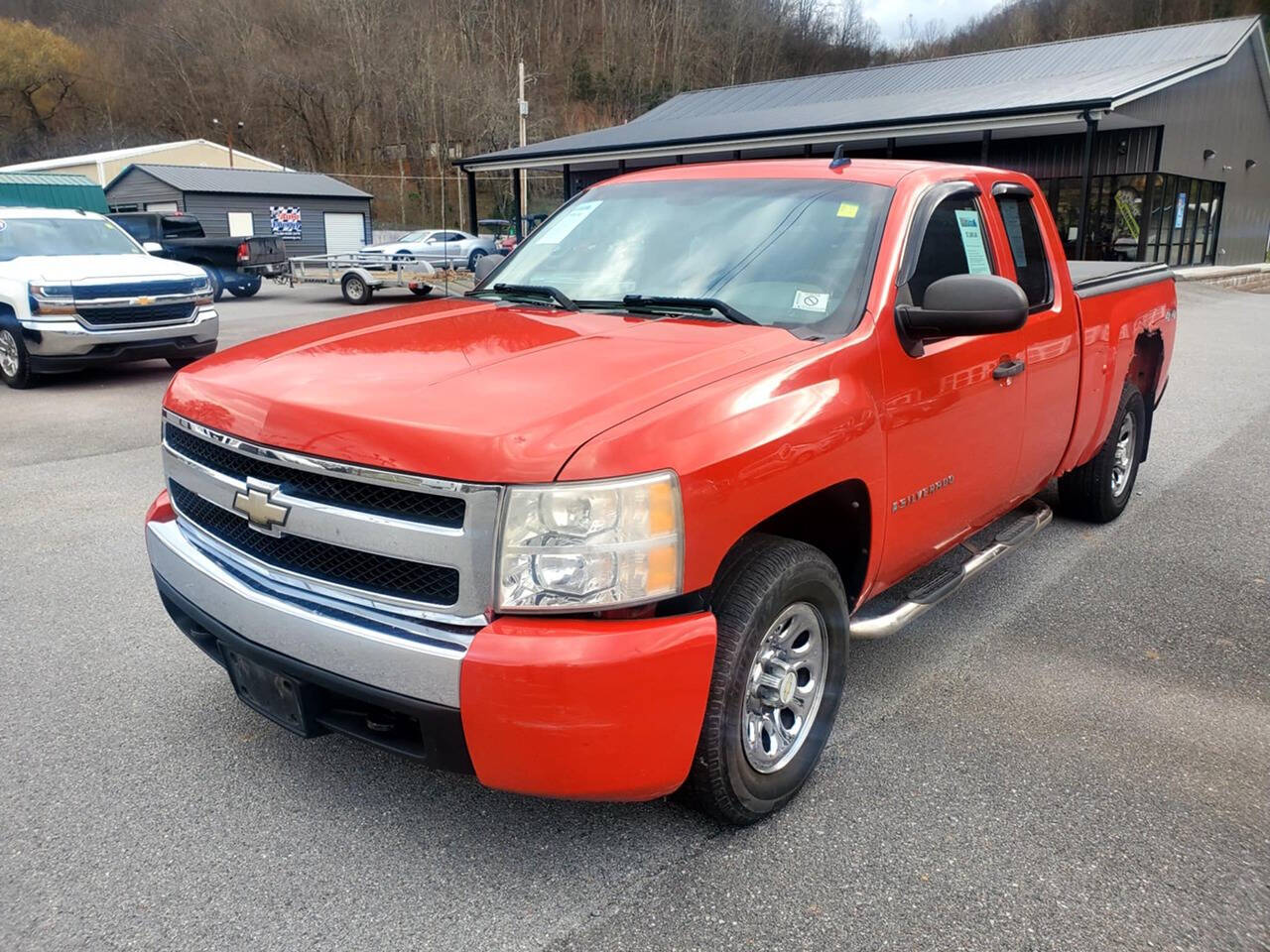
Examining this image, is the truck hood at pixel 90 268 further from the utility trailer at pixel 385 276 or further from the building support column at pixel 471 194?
the building support column at pixel 471 194

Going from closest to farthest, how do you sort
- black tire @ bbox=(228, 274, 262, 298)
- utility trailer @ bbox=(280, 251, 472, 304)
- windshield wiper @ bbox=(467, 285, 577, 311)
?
windshield wiper @ bbox=(467, 285, 577, 311), utility trailer @ bbox=(280, 251, 472, 304), black tire @ bbox=(228, 274, 262, 298)

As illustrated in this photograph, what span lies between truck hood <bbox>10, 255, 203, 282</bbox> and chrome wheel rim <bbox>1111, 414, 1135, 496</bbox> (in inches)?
374

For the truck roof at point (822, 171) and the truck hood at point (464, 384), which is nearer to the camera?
the truck hood at point (464, 384)

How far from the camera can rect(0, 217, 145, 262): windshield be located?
1075 cm

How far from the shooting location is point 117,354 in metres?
10.1

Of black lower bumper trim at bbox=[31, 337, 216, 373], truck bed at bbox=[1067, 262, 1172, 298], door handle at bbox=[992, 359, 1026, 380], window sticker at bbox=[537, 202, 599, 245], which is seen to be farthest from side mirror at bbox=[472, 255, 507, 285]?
black lower bumper trim at bbox=[31, 337, 216, 373]

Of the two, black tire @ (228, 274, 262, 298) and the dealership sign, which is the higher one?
the dealership sign

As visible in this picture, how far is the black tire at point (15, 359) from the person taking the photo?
32.6 feet

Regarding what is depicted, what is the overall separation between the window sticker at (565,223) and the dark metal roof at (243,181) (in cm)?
3772

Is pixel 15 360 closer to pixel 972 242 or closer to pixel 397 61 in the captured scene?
pixel 972 242

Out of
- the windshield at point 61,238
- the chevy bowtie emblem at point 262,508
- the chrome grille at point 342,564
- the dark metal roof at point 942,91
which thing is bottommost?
the chrome grille at point 342,564

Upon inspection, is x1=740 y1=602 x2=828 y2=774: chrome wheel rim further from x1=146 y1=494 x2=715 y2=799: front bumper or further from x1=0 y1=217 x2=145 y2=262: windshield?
x1=0 y1=217 x2=145 y2=262: windshield

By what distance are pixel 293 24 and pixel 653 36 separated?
30.6 metres

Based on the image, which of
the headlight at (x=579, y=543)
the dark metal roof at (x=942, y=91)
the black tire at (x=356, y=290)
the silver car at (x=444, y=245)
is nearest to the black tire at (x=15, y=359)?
the headlight at (x=579, y=543)
